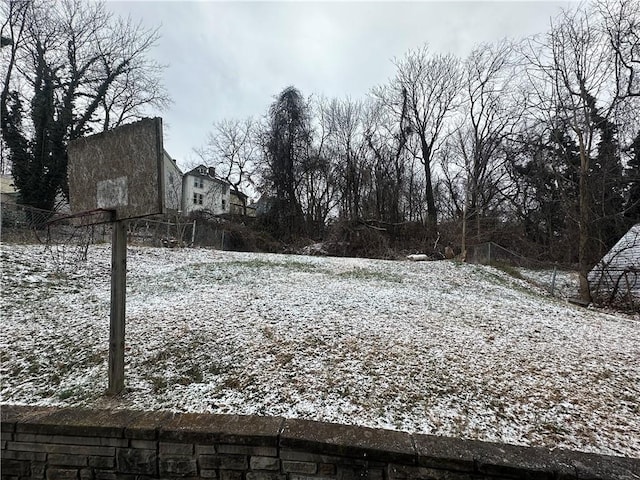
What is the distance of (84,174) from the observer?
2.40m

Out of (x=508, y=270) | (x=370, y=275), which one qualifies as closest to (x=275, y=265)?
(x=370, y=275)

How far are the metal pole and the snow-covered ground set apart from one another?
0.64 feet

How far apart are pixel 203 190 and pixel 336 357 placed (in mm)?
29433

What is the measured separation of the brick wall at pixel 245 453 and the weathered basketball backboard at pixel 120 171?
146 centimetres

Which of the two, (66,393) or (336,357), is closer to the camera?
(66,393)

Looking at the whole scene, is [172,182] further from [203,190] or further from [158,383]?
[158,383]

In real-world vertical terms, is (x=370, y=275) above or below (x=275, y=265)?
below

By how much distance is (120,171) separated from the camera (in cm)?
226

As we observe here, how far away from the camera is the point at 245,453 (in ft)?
6.19

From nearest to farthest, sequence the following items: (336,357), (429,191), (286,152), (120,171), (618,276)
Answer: (120,171) < (336,357) < (618,276) < (429,191) < (286,152)

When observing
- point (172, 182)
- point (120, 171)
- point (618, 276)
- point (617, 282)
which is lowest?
point (617, 282)

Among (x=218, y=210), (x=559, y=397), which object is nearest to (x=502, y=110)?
(x=559, y=397)

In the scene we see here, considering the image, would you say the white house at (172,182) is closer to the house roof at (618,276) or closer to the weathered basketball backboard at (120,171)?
the weathered basketball backboard at (120,171)

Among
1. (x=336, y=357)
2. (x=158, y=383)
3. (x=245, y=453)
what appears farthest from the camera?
(x=336, y=357)
